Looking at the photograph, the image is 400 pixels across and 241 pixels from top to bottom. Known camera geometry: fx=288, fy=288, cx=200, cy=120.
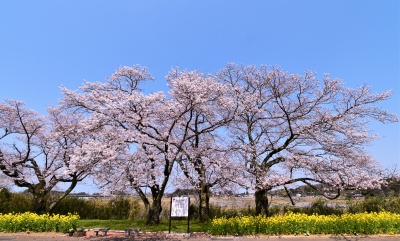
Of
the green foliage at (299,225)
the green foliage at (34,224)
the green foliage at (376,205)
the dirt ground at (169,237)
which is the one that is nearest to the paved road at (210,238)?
the dirt ground at (169,237)

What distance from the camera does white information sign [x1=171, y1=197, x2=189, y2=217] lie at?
41.5 feet

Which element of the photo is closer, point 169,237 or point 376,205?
point 169,237

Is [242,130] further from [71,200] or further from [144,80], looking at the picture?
[71,200]

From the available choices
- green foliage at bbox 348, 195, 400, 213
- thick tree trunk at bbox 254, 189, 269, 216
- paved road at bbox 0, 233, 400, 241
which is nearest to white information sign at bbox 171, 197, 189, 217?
paved road at bbox 0, 233, 400, 241

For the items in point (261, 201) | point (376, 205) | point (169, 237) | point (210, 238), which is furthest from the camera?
point (376, 205)

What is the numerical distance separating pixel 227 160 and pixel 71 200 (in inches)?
565

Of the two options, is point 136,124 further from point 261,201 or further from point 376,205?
point 376,205

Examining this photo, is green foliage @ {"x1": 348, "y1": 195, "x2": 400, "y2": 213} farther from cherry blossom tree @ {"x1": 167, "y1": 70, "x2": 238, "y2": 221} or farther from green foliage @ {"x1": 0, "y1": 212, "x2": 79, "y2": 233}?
green foliage @ {"x1": 0, "y1": 212, "x2": 79, "y2": 233}

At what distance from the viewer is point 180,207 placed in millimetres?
12727

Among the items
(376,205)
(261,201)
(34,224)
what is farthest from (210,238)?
(376,205)

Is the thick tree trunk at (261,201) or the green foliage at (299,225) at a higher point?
the thick tree trunk at (261,201)

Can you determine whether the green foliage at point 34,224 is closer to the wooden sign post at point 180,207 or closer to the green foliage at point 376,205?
the wooden sign post at point 180,207

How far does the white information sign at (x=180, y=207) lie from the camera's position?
12648 millimetres

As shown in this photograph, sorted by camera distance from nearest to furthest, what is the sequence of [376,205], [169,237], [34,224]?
[169,237] < [34,224] < [376,205]
